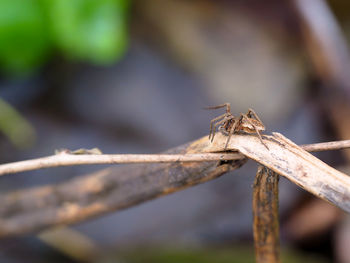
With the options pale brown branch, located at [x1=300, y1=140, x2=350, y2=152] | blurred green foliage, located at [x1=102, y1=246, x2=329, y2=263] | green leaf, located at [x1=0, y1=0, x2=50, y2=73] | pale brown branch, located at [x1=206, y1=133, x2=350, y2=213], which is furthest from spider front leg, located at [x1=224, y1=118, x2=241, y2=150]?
green leaf, located at [x1=0, y1=0, x2=50, y2=73]

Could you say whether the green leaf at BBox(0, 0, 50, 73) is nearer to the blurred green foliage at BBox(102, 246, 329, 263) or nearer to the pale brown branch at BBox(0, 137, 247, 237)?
the pale brown branch at BBox(0, 137, 247, 237)

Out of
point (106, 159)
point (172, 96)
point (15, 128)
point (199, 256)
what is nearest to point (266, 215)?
point (106, 159)

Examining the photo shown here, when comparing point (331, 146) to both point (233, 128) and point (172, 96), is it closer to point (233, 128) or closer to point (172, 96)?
point (233, 128)

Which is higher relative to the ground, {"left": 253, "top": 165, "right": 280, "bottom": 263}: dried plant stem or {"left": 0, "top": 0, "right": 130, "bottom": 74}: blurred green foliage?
{"left": 0, "top": 0, "right": 130, "bottom": 74}: blurred green foliage

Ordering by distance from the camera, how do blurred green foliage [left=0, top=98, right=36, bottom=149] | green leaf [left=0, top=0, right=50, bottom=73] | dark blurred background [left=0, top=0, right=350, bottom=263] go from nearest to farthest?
dark blurred background [left=0, top=0, right=350, bottom=263]
green leaf [left=0, top=0, right=50, bottom=73]
blurred green foliage [left=0, top=98, right=36, bottom=149]

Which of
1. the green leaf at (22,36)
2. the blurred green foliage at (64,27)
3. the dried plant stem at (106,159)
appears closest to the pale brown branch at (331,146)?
the dried plant stem at (106,159)

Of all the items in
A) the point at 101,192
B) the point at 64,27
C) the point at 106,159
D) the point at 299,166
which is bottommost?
the point at 299,166

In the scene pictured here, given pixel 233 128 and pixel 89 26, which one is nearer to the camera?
pixel 233 128

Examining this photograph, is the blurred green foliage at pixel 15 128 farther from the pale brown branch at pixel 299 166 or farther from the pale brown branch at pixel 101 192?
the pale brown branch at pixel 299 166
